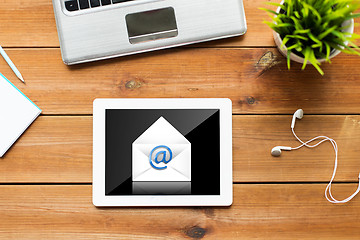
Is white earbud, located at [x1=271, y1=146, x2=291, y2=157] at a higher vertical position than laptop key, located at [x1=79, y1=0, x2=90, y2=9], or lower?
lower

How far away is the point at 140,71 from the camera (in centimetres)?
69

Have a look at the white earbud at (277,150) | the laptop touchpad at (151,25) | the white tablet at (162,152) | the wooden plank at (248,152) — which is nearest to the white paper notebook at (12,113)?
the wooden plank at (248,152)

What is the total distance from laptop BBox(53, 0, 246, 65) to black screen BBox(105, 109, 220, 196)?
124 mm

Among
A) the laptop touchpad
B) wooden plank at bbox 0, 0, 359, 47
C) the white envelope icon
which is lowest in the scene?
the white envelope icon

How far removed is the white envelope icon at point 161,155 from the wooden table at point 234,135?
65 mm

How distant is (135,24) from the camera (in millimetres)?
663

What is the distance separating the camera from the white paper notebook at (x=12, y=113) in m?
0.67

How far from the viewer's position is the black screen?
68cm

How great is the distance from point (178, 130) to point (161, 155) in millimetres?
57

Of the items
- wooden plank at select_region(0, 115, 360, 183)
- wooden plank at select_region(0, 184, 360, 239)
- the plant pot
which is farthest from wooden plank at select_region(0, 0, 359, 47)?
the plant pot

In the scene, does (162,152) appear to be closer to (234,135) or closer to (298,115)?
(234,135)

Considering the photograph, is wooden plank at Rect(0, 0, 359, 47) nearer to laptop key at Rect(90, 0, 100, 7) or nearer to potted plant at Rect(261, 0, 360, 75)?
laptop key at Rect(90, 0, 100, 7)

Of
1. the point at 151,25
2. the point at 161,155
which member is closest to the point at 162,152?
the point at 161,155

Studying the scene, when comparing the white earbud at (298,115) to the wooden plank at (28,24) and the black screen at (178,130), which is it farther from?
the wooden plank at (28,24)
